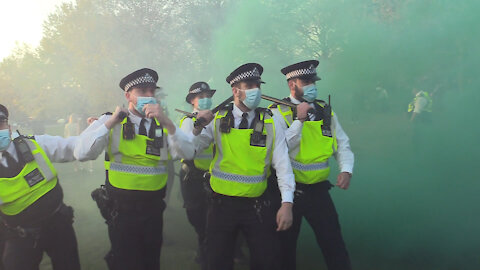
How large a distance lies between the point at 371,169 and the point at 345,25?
3739 mm

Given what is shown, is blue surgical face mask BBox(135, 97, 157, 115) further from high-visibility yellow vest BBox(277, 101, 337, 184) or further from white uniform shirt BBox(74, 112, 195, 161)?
high-visibility yellow vest BBox(277, 101, 337, 184)

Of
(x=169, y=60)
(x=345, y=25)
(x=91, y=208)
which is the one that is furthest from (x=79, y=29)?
(x=345, y=25)

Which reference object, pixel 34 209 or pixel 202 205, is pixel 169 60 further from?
pixel 34 209

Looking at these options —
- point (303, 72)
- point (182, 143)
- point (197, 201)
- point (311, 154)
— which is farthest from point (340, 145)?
point (197, 201)

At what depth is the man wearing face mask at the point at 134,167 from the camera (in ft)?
8.16

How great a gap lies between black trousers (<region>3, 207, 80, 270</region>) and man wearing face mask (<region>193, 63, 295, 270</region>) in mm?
1136

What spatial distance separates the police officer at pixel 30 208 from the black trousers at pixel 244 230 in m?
1.18

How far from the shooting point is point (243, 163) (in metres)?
2.39

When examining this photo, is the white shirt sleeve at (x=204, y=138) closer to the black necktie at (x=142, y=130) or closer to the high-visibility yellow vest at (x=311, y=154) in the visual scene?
the black necktie at (x=142, y=130)

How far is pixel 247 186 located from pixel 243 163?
6.6 inches

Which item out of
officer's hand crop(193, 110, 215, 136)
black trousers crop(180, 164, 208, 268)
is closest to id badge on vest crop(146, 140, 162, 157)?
officer's hand crop(193, 110, 215, 136)

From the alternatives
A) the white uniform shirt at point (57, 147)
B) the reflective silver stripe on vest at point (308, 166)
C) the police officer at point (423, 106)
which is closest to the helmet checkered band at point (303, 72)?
the reflective silver stripe on vest at point (308, 166)

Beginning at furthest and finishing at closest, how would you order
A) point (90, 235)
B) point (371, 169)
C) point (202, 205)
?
point (371, 169) < point (90, 235) < point (202, 205)

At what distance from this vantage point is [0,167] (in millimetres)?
2363
